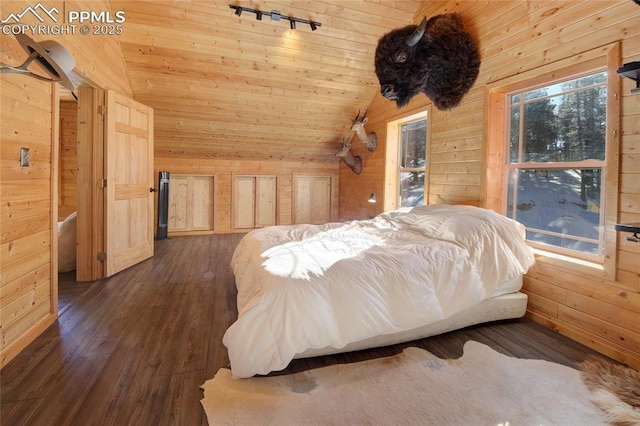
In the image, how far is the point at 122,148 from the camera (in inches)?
139

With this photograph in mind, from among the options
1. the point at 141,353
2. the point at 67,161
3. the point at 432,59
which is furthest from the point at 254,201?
the point at 141,353

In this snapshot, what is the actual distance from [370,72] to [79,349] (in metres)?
4.62

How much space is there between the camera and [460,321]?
7.26ft

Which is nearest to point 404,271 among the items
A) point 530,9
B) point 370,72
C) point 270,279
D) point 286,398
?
point 270,279

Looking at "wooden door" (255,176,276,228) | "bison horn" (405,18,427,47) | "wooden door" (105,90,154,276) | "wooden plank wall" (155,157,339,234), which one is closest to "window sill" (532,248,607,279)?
"bison horn" (405,18,427,47)

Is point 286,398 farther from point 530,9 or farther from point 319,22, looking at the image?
point 319,22

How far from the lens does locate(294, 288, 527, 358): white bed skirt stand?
189cm

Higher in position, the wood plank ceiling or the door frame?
the wood plank ceiling

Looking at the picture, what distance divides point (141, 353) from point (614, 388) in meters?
2.74

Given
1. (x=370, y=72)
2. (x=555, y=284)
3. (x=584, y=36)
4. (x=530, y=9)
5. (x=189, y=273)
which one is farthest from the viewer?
(x=370, y=72)

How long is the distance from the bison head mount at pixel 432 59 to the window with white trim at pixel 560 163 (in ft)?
1.70

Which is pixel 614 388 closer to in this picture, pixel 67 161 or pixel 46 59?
pixel 46 59

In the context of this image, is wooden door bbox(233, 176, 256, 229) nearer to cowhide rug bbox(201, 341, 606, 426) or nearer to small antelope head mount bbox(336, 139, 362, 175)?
small antelope head mount bbox(336, 139, 362, 175)

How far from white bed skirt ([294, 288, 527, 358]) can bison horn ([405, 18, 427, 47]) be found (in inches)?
91.9
